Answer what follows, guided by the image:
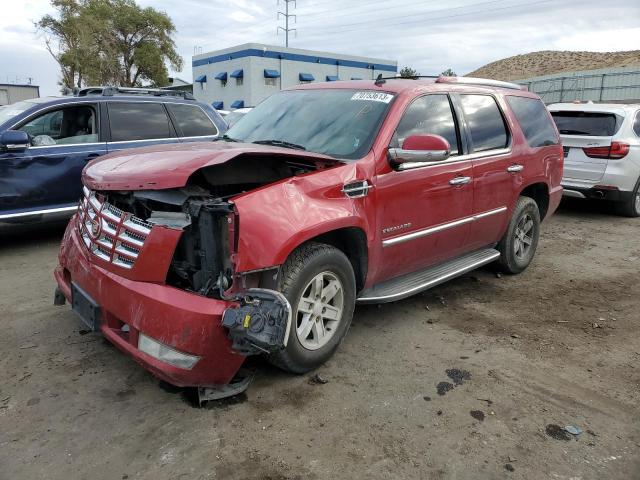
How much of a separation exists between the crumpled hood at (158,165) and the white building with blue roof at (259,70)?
116 feet

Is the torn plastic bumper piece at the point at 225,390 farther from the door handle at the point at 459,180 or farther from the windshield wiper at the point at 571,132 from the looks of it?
the windshield wiper at the point at 571,132

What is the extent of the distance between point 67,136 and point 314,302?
4.85 metres

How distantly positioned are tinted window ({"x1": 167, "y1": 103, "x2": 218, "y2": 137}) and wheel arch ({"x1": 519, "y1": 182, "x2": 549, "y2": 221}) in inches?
173

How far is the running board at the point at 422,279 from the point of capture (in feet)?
12.3

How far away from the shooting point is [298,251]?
309 centimetres

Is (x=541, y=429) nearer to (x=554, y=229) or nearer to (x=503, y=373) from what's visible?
(x=503, y=373)

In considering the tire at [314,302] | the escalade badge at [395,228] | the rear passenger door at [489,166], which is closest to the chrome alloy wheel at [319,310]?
the tire at [314,302]

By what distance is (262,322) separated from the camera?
2.62m

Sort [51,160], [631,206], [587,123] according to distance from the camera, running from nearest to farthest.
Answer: [51,160], [587,123], [631,206]

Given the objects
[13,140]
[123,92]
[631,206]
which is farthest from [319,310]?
[631,206]

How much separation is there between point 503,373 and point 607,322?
1568mm

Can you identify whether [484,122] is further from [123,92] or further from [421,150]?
[123,92]

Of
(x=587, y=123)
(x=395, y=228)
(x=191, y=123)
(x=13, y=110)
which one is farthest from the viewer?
(x=587, y=123)

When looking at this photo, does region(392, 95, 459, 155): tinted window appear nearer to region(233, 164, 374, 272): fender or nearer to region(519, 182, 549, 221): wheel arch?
region(233, 164, 374, 272): fender
